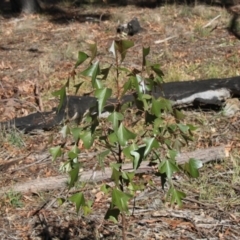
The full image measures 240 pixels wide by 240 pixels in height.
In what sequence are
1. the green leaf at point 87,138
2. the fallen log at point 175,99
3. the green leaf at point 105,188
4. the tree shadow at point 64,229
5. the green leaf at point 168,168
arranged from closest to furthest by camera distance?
the green leaf at point 168,168 < the green leaf at point 87,138 < the green leaf at point 105,188 < the tree shadow at point 64,229 < the fallen log at point 175,99

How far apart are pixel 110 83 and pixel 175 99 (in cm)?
121

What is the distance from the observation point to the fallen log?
644cm

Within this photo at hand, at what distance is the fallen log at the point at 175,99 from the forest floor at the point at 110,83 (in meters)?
0.14

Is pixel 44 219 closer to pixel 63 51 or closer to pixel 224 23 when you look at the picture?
pixel 63 51

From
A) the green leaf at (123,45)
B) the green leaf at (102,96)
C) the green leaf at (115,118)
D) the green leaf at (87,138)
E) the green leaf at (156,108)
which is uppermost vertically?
the green leaf at (123,45)

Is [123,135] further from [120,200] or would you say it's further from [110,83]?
[110,83]

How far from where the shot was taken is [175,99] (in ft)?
22.0

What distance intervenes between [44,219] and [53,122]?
1.92 meters

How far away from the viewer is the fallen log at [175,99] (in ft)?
21.1

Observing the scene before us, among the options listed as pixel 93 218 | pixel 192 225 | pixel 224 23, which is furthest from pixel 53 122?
pixel 224 23

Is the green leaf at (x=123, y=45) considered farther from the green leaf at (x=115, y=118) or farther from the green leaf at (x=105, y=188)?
the green leaf at (x=105, y=188)

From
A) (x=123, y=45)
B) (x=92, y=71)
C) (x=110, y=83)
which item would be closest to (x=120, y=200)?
(x=92, y=71)

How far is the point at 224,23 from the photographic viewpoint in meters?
11.1

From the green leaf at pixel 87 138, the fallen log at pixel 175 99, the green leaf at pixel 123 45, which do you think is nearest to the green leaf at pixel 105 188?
the green leaf at pixel 87 138
